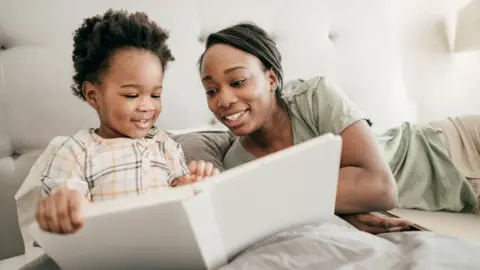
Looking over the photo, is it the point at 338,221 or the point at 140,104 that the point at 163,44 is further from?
the point at 338,221

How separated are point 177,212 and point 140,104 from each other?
1.19 feet

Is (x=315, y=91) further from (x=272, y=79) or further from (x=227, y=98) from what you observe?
(x=227, y=98)

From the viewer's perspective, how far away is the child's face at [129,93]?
2.84ft

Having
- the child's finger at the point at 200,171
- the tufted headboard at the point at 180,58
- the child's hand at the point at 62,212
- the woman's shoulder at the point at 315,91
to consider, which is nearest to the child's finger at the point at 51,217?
the child's hand at the point at 62,212

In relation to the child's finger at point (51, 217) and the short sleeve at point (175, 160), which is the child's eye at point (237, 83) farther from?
the child's finger at point (51, 217)

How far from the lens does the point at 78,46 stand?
946mm

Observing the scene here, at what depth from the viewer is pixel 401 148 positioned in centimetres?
132

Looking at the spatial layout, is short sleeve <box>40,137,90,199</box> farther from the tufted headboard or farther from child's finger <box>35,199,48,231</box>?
the tufted headboard

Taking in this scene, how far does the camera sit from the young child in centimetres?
81

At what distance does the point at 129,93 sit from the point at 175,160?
0.16m

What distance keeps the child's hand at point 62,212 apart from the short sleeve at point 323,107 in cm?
61

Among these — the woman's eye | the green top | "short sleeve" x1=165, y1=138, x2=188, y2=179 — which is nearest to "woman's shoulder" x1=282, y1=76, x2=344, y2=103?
the green top

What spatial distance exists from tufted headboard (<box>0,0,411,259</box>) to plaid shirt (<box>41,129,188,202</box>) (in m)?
0.32

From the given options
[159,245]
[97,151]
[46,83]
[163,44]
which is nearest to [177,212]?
[159,245]
